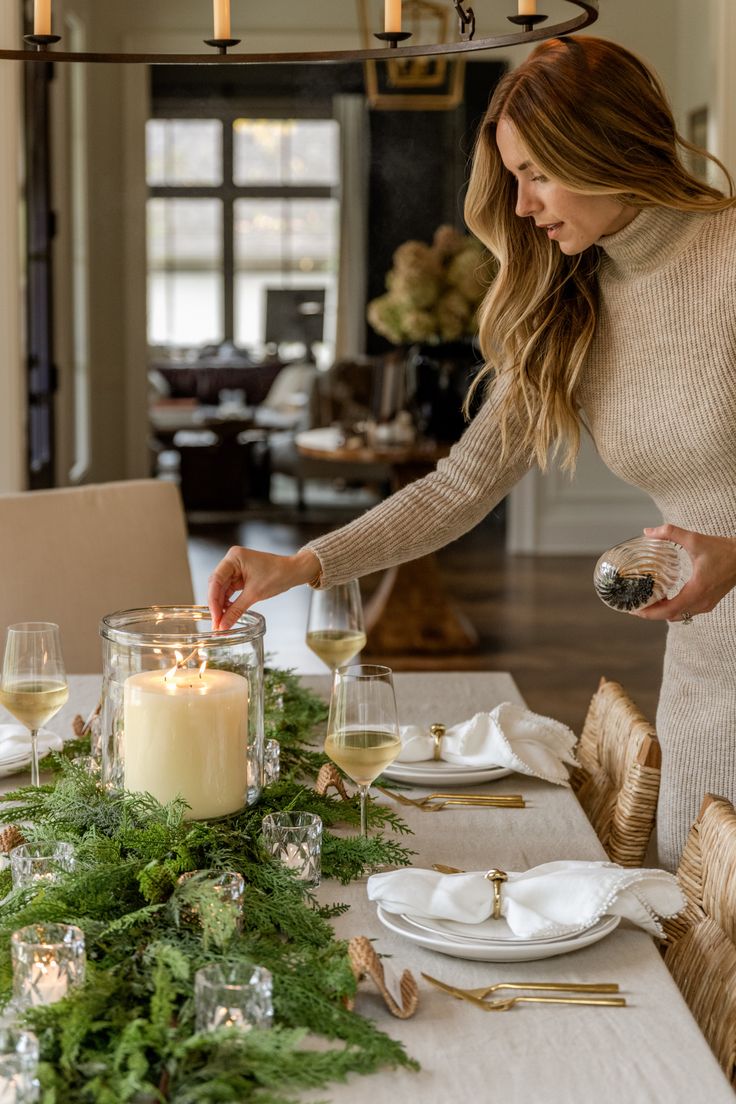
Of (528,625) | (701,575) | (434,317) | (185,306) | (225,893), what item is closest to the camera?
(225,893)

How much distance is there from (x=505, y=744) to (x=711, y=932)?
0.40m

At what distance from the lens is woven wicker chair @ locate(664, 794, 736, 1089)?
4.11 feet

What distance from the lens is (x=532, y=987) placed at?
110 cm

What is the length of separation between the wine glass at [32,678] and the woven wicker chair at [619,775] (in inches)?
28.3

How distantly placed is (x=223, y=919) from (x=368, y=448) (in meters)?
4.60

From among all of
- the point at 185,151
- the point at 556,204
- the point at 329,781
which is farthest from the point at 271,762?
the point at 185,151

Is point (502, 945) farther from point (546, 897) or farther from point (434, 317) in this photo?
point (434, 317)

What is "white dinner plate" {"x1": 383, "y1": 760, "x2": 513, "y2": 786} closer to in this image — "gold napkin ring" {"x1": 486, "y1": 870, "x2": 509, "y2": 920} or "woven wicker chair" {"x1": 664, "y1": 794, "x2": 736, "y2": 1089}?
"woven wicker chair" {"x1": 664, "y1": 794, "x2": 736, "y2": 1089}

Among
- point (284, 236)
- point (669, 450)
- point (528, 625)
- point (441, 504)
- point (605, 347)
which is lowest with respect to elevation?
point (528, 625)

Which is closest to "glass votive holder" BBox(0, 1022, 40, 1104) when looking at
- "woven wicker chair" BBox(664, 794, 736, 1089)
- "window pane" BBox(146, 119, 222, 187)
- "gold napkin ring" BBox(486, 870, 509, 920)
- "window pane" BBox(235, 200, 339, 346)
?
"gold napkin ring" BBox(486, 870, 509, 920)

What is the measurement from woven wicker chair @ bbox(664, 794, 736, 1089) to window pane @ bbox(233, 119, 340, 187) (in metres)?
11.4

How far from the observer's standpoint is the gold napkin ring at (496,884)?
1205mm

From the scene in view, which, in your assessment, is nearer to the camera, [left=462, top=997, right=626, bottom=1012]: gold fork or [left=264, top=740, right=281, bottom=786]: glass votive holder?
[left=462, top=997, right=626, bottom=1012]: gold fork

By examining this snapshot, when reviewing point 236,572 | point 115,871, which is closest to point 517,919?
point 115,871
